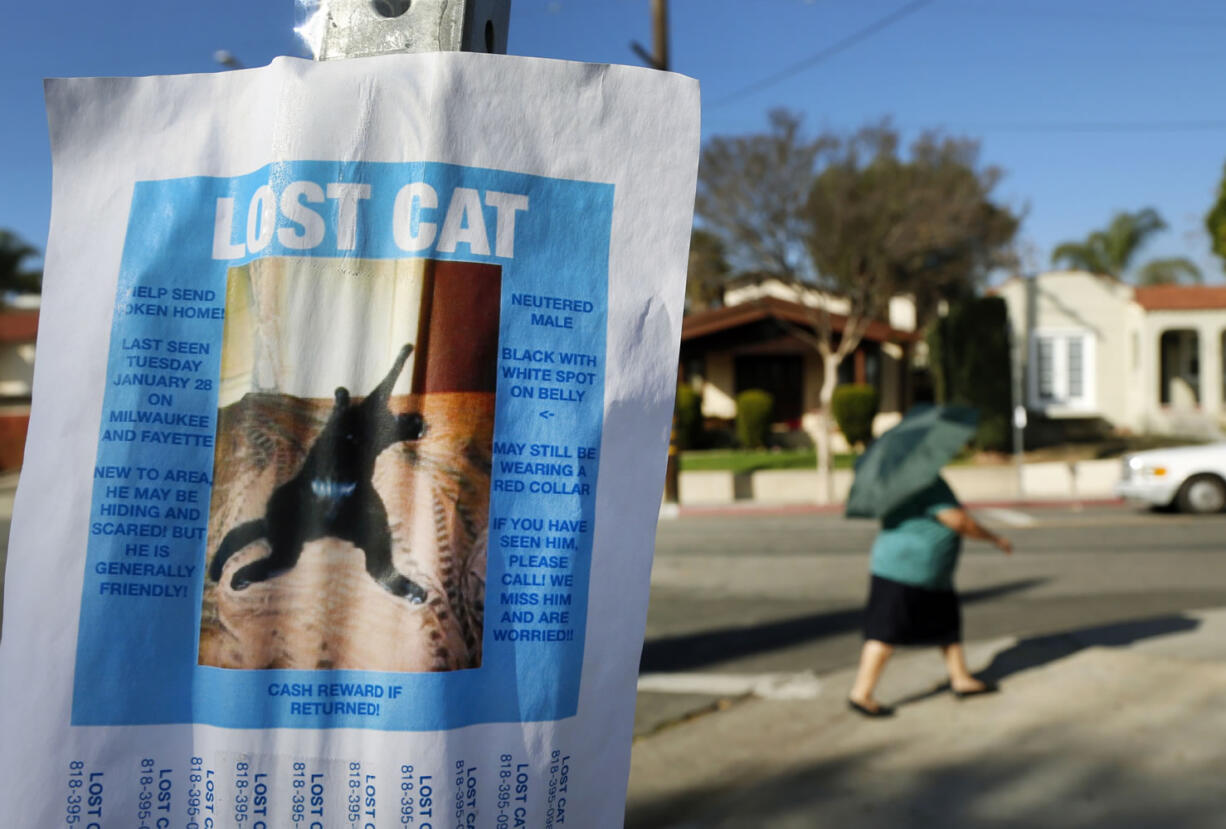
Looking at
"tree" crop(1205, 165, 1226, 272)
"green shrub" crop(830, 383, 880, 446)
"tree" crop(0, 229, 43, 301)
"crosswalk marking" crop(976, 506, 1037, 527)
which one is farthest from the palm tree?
"tree" crop(0, 229, 43, 301)

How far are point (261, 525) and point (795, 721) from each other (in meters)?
4.91

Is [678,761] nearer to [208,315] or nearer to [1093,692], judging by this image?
[1093,692]

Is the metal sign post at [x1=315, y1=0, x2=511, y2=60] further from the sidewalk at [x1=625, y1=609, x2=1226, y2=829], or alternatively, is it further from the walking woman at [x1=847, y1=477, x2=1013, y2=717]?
the walking woman at [x1=847, y1=477, x2=1013, y2=717]

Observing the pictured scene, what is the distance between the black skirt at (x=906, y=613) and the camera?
5332 mm

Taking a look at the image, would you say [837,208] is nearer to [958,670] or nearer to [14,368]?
[958,670]

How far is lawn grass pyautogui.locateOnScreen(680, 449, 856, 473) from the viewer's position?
2216 cm

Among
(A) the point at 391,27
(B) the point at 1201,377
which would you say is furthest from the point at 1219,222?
(A) the point at 391,27

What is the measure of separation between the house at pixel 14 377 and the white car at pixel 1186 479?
2552 cm

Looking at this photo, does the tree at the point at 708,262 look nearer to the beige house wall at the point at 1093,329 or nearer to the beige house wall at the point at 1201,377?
the beige house wall at the point at 1093,329

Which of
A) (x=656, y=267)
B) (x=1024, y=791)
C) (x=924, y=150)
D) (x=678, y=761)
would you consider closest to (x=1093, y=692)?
(x=1024, y=791)

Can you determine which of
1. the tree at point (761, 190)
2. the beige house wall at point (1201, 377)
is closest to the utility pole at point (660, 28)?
the tree at point (761, 190)

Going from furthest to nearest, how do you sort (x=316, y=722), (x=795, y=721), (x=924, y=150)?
1. (x=924, y=150)
2. (x=795, y=721)
3. (x=316, y=722)

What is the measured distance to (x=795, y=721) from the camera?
18.1 feet

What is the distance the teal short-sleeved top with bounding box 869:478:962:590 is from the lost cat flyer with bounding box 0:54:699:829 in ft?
14.7
